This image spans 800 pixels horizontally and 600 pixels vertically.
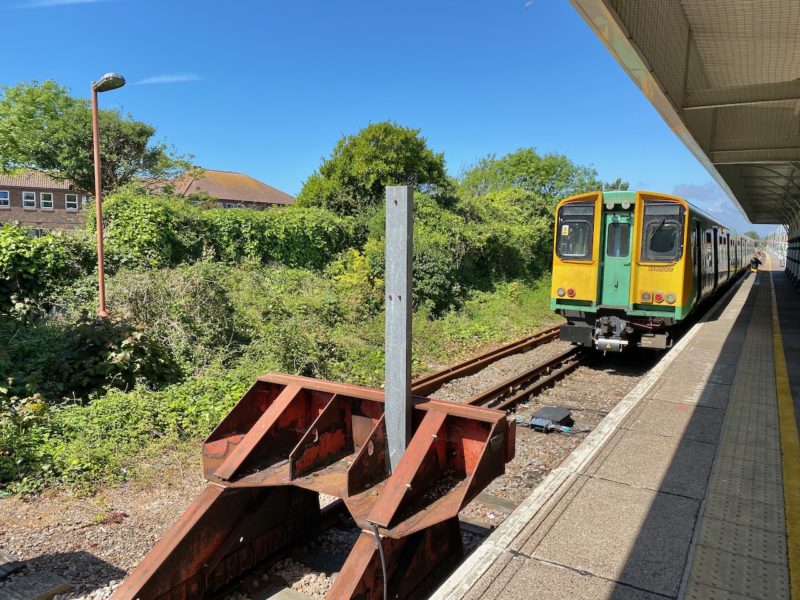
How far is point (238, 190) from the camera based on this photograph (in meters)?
48.3

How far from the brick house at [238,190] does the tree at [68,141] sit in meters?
15.9

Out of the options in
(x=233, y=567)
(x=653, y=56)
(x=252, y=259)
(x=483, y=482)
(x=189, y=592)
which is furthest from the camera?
(x=252, y=259)

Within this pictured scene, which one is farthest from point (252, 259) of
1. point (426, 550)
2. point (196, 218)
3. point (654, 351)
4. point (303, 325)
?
point (426, 550)

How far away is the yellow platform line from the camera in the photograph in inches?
130

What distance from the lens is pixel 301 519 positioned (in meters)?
4.18

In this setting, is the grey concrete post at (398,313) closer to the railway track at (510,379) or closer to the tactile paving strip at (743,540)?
the tactile paving strip at (743,540)

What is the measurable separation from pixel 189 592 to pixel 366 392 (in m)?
1.66

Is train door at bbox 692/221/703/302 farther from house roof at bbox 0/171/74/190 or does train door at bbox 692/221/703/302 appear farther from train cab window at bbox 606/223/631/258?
house roof at bbox 0/171/74/190

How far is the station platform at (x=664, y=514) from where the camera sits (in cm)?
310

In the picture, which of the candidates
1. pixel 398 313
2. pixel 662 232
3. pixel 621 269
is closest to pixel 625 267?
pixel 621 269

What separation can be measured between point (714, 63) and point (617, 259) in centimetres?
357

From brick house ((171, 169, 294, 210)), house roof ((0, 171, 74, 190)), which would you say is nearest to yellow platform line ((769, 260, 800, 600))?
brick house ((171, 169, 294, 210))

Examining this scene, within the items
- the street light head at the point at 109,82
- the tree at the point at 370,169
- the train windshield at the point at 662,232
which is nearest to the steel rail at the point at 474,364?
the train windshield at the point at 662,232

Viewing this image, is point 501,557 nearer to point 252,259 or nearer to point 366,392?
point 366,392
